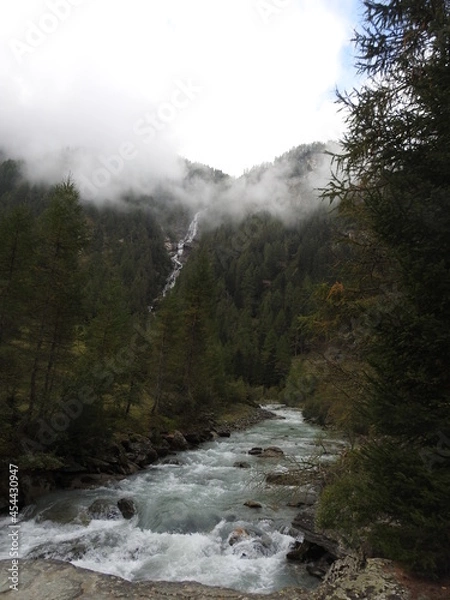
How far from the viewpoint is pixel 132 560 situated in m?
12.9

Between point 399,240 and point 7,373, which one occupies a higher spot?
point 399,240

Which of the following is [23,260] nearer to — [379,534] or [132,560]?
[132,560]

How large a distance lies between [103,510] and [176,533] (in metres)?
3.35

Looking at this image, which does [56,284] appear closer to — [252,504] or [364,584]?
[252,504]

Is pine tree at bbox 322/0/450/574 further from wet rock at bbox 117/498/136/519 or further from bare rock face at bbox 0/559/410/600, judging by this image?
wet rock at bbox 117/498/136/519

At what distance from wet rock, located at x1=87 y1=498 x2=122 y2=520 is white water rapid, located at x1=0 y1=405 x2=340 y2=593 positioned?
22 centimetres

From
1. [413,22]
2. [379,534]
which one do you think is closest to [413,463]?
[379,534]

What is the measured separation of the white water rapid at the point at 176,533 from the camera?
12.2m

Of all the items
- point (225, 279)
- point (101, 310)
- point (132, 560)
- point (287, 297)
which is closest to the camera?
point (132, 560)

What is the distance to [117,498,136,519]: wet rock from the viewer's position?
16.2 metres

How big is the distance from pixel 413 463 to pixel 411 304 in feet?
8.67

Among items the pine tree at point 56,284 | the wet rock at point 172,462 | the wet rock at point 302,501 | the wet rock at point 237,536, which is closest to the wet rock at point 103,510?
the wet rock at point 237,536

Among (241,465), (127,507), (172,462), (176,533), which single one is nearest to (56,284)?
(127,507)

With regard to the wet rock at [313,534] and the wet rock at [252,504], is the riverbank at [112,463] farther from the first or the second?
the wet rock at [313,534]
